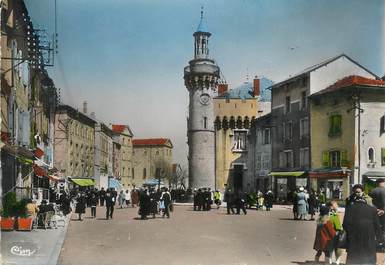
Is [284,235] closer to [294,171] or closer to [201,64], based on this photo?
[294,171]

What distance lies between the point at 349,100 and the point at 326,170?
5723mm

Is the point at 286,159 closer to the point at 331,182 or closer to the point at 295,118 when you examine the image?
the point at 295,118

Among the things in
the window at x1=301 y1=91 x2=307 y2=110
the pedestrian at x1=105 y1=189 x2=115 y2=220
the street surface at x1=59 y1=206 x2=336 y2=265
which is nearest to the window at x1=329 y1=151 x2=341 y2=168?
the window at x1=301 y1=91 x2=307 y2=110

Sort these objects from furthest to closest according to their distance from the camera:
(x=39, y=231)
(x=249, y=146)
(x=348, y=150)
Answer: (x=249, y=146) < (x=348, y=150) < (x=39, y=231)

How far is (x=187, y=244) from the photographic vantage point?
15.8 m

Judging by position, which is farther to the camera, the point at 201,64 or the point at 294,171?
the point at 201,64

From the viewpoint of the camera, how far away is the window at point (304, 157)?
4569 cm

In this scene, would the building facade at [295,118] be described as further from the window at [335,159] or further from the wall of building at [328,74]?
the window at [335,159]

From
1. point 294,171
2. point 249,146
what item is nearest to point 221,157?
point 249,146

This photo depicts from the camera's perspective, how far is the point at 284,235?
1898cm

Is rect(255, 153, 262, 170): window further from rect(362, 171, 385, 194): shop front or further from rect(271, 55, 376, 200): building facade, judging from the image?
rect(362, 171, 385, 194): shop front

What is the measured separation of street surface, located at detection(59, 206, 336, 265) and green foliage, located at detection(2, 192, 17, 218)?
181cm

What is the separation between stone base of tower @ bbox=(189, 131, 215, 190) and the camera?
6144 cm

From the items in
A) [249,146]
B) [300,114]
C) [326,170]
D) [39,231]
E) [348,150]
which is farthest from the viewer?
[249,146]
